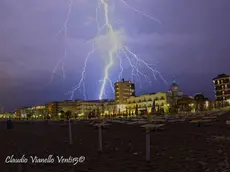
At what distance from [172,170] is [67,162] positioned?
3828 millimetres

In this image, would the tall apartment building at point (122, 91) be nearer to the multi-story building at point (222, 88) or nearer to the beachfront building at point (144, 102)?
the beachfront building at point (144, 102)

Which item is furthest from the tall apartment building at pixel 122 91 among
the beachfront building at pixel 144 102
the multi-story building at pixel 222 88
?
the multi-story building at pixel 222 88

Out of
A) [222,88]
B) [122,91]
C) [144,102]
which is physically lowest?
[144,102]

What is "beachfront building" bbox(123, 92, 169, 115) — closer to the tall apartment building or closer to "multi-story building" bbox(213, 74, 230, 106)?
the tall apartment building

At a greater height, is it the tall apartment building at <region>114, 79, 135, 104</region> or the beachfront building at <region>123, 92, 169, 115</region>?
the tall apartment building at <region>114, 79, 135, 104</region>

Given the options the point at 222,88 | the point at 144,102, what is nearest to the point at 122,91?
the point at 144,102

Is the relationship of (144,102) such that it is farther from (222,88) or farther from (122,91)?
(222,88)

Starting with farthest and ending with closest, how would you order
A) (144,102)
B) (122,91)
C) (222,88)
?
(122,91) → (144,102) → (222,88)

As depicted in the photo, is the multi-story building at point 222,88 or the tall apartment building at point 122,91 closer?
the multi-story building at point 222,88

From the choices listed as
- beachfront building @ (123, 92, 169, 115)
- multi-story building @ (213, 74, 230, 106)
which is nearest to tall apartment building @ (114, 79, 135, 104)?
beachfront building @ (123, 92, 169, 115)

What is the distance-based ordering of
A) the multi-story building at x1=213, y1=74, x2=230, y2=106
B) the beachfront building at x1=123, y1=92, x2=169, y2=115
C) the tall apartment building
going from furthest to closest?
the tall apartment building
the multi-story building at x1=213, y1=74, x2=230, y2=106
the beachfront building at x1=123, y1=92, x2=169, y2=115

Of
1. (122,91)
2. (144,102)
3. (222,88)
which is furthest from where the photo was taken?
(122,91)

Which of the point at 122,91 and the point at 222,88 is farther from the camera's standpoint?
the point at 122,91

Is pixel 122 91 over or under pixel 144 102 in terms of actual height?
over
